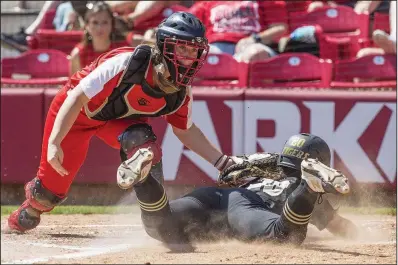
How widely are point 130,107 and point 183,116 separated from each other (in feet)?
1.46

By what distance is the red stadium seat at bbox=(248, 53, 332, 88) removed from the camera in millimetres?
8883

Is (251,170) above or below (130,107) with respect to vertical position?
below

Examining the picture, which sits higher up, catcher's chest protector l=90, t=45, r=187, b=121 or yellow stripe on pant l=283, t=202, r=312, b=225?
catcher's chest protector l=90, t=45, r=187, b=121

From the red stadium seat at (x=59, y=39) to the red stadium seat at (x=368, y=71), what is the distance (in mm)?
3012

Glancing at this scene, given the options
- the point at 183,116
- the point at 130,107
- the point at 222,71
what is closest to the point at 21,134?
the point at 222,71

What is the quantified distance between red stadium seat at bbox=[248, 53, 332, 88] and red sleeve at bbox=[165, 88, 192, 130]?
303cm

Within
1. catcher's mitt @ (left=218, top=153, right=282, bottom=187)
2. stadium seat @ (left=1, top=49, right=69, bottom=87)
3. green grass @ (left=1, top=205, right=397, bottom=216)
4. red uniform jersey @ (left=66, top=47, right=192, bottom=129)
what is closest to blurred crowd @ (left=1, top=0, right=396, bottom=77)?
stadium seat @ (left=1, top=49, right=69, bottom=87)

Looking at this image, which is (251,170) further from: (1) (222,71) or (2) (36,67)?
(2) (36,67)

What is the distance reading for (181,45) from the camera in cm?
538

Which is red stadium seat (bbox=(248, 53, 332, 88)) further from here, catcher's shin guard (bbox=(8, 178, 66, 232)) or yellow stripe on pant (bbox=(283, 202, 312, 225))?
yellow stripe on pant (bbox=(283, 202, 312, 225))

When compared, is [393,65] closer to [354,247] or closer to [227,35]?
[227,35]

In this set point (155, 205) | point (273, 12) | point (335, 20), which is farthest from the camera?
point (335, 20)

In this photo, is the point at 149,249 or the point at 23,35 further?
the point at 23,35

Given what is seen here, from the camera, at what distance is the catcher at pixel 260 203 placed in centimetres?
534
